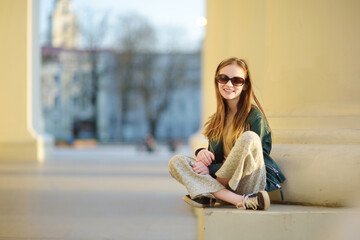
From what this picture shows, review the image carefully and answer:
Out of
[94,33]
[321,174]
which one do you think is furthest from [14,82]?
[94,33]

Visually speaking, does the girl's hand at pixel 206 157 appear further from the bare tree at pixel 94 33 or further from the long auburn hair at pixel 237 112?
the bare tree at pixel 94 33

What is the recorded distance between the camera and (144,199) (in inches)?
379

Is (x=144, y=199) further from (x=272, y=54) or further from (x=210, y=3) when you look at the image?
(x=272, y=54)

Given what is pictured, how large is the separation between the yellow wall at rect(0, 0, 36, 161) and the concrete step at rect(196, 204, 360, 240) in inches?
663

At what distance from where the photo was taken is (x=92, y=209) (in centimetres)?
834

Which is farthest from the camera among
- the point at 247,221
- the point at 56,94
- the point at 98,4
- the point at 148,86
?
the point at 56,94

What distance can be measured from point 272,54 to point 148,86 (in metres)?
55.5

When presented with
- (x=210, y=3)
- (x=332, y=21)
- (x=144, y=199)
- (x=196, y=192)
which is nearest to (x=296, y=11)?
(x=332, y=21)

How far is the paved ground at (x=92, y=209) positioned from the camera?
6.39 meters

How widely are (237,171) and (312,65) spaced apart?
Answer: 65.7 inches

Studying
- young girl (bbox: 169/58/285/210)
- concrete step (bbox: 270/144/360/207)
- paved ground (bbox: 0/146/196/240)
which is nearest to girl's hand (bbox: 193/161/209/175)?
young girl (bbox: 169/58/285/210)

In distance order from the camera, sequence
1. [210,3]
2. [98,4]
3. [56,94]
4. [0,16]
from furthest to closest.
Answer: [56,94] → [98,4] → [0,16] → [210,3]

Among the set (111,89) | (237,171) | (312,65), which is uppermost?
(312,65)

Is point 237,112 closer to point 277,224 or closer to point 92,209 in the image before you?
point 277,224
